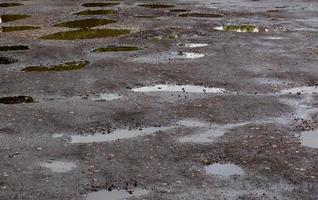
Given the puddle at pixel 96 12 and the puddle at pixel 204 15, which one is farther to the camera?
the puddle at pixel 96 12

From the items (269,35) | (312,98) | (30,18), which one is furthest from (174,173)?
(30,18)

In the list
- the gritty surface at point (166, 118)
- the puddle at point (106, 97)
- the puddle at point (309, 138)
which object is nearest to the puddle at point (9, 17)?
the gritty surface at point (166, 118)

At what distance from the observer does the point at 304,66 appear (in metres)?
20.1

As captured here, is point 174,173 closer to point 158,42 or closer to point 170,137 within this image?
point 170,137

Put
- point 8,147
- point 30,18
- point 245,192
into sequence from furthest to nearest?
point 30,18 → point 8,147 → point 245,192

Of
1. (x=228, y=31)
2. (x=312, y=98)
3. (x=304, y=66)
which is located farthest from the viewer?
(x=228, y=31)

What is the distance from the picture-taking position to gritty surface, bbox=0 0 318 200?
35.9ft

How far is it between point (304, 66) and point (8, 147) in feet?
37.4

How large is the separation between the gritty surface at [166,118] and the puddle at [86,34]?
97 cm

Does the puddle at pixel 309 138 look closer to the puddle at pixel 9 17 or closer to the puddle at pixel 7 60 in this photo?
the puddle at pixel 7 60

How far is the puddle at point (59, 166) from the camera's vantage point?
1157 cm

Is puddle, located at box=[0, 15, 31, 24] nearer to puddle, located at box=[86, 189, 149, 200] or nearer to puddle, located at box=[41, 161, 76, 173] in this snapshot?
puddle, located at box=[41, 161, 76, 173]

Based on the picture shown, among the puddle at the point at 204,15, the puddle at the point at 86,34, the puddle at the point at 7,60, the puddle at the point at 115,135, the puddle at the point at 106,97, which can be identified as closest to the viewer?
the puddle at the point at 115,135

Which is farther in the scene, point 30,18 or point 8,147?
point 30,18
